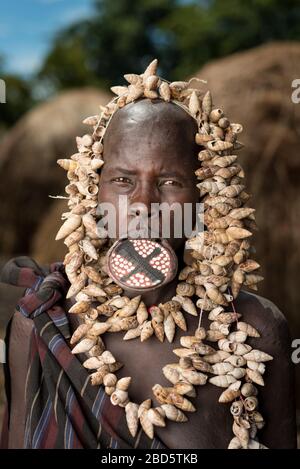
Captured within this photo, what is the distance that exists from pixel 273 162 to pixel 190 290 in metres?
3.10

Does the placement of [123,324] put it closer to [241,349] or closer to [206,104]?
[241,349]

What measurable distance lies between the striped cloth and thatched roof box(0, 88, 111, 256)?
6.65 m

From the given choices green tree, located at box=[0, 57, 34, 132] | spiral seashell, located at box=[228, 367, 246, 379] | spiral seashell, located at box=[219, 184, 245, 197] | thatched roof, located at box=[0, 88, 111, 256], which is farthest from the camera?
green tree, located at box=[0, 57, 34, 132]

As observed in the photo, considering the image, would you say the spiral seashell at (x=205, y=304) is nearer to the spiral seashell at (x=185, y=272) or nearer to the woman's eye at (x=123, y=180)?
the spiral seashell at (x=185, y=272)

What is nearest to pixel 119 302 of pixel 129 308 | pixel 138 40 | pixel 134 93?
pixel 129 308

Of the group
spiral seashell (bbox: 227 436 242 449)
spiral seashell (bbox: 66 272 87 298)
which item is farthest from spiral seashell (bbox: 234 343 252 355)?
spiral seashell (bbox: 66 272 87 298)

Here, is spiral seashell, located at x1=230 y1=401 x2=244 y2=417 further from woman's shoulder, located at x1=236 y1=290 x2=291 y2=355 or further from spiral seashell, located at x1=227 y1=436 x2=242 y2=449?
woman's shoulder, located at x1=236 y1=290 x2=291 y2=355

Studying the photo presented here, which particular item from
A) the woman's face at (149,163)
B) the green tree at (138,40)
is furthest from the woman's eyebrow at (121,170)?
the green tree at (138,40)

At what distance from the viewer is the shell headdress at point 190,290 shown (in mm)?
1874

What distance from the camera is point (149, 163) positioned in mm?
1902

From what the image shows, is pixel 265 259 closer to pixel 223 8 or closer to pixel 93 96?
pixel 93 96

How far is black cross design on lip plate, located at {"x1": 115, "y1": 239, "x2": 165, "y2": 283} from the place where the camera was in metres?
1.87

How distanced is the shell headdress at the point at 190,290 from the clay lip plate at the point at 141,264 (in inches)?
3.6

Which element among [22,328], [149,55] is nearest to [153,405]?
[22,328]
